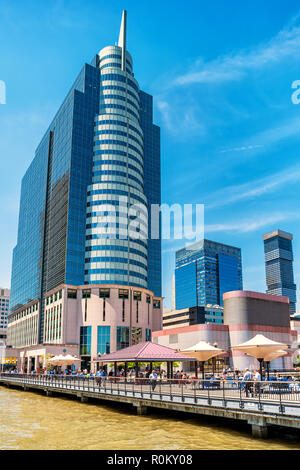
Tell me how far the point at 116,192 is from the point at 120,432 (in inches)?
3149

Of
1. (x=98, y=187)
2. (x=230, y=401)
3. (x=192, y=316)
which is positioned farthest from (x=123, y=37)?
(x=230, y=401)

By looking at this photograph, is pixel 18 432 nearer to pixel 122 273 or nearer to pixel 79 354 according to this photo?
pixel 79 354

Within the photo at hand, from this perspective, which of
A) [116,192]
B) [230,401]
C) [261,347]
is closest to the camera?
[230,401]

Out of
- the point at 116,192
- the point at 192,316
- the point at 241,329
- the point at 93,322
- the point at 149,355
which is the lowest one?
the point at 149,355

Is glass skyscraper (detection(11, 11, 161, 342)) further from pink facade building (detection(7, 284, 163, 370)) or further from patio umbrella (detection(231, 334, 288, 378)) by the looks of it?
patio umbrella (detection(231, 334, 288, 378))

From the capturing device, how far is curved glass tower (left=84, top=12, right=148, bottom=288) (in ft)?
321

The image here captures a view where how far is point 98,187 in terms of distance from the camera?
102 m

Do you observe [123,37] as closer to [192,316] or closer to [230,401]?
[192,316]

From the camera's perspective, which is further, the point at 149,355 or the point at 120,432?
the point at 149,355

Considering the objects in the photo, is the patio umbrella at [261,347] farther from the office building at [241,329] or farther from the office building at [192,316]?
the office building at [192,316]

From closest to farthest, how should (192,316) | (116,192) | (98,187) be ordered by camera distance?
(116,192), (98,187), (192,316)

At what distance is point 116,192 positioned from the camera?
332 ft

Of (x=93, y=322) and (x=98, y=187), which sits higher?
(x=98, y=187)

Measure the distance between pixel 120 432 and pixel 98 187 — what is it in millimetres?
82009
